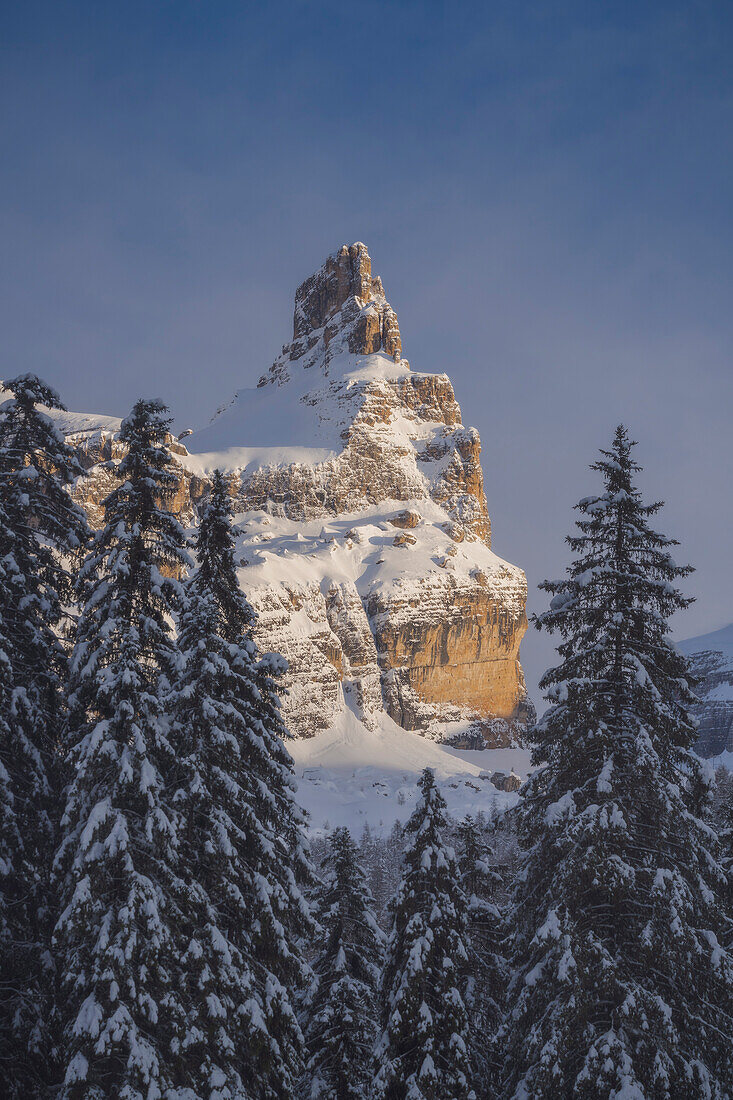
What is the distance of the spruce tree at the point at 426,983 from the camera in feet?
69.4

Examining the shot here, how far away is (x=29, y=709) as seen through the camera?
21.5 meters

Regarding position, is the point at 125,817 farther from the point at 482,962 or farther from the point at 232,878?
the point at 482,962

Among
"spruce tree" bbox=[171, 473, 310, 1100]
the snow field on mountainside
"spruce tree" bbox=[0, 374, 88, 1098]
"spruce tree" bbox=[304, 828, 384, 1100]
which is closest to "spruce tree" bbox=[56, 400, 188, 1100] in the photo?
"spruce tree" bbox=[171, 473, 310, 1100]

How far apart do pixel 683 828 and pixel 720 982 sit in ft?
9.19

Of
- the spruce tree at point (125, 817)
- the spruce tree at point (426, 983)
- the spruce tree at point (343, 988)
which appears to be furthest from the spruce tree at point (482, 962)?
the spruce tree at point (125, 817)

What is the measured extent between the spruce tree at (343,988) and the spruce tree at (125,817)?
7.10 meters

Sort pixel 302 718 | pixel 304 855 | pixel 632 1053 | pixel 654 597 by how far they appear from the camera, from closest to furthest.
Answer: pixel 632 1053 → pixel 654 597 → pixel 304 855 → pixel 302 718

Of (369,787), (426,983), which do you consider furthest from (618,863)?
(369,787)

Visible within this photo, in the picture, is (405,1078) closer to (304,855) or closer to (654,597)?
(304,855)

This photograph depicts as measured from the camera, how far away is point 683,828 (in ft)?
62.4

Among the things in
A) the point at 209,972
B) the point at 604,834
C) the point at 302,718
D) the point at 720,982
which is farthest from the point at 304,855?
the point at 302,718

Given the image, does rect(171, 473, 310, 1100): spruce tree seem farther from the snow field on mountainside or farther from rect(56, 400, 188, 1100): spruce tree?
the snow field on mountainside

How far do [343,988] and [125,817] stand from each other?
10624mm

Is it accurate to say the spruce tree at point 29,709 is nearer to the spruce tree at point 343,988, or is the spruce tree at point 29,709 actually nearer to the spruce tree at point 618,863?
the spruce tree at point 343,988
